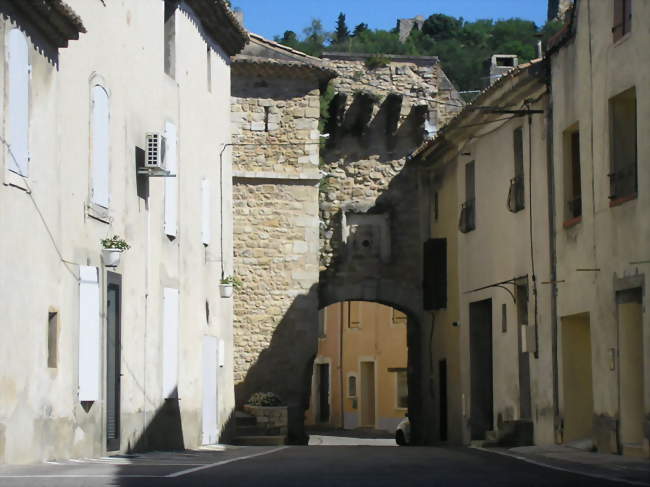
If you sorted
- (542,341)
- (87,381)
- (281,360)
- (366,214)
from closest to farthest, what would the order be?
1. (87,381)
2. (542,341)
3. (281,360)
4. (366,214)

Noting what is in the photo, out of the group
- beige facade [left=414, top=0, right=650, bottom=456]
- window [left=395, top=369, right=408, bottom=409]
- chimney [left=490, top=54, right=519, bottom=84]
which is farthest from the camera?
window [left=395, top=369, right=408, bottom=409]

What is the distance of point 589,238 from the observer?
1875 cm

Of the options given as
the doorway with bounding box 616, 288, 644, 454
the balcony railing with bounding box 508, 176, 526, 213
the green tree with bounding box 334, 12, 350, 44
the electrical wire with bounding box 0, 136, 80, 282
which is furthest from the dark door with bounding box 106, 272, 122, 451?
the green tree with bounding box 334, 12, 350, 44

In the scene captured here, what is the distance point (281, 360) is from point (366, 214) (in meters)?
4.40

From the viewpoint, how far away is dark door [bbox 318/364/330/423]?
159 feet

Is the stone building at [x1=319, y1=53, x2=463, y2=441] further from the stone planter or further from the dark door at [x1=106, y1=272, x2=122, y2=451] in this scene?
the dark door at [x1=106, y1=272, x2=122, y2=451]

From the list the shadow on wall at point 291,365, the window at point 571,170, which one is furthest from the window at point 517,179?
the shadow on wall at point 291,365

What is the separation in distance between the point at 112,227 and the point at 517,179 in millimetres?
8218

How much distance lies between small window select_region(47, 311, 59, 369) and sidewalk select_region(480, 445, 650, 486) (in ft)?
18.1

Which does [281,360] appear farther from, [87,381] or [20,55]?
[20,55]

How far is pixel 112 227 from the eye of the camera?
18016 millimetres

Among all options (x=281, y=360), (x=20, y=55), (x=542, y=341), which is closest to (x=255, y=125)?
(x=281, y=360)

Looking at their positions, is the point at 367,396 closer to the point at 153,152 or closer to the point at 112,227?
the point at 153,152

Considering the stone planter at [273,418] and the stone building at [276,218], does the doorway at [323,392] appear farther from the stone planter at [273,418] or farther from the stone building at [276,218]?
the stone planter at [273,418]
